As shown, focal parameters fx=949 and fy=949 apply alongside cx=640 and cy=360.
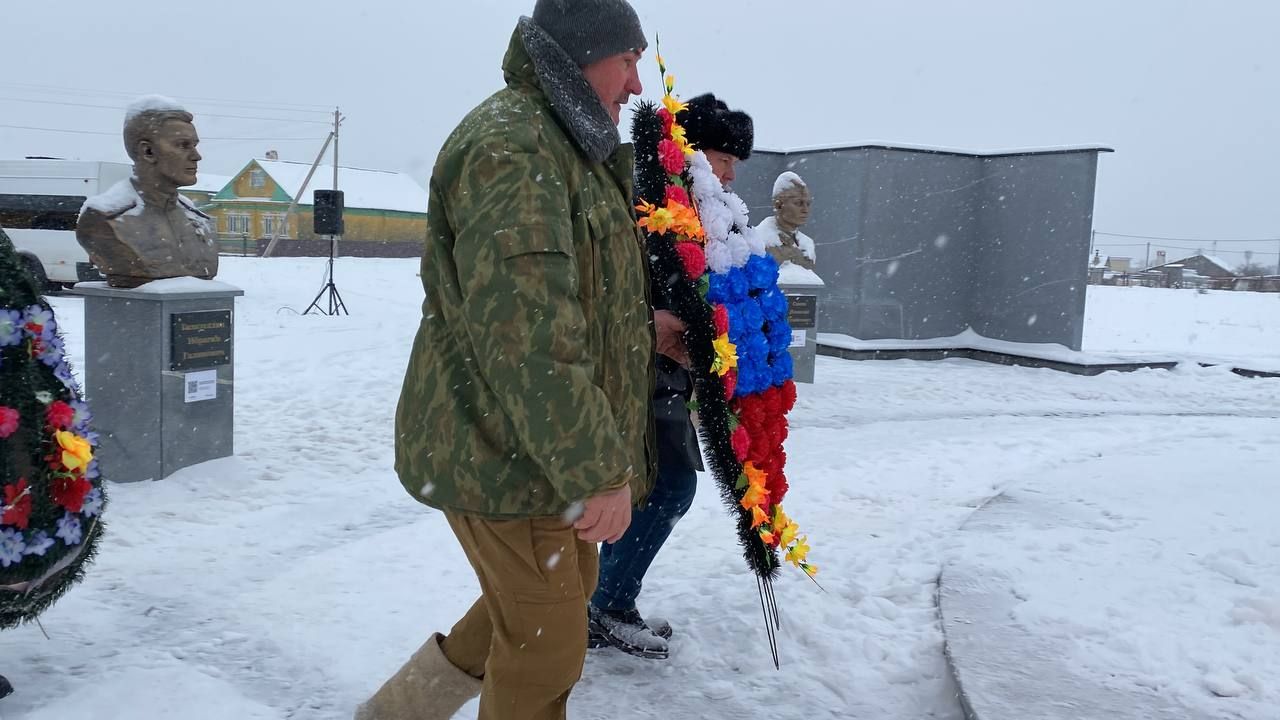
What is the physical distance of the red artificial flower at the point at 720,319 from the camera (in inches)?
116

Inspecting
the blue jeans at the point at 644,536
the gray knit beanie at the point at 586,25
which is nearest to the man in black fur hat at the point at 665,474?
the blue jeans at the point at 644,536

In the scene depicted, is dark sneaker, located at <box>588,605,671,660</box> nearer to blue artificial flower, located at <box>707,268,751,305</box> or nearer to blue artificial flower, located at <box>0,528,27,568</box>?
blue artificial flower, located at <box>707,268,751,305</box>

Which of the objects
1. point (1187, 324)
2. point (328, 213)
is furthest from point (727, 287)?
point (1187, 324)

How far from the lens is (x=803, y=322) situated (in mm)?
9711

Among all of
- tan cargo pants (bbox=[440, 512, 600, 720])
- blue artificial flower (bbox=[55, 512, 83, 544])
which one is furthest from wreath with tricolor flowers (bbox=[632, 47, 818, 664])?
blue artificial flower (bbox=[55, 512, 83, 544])

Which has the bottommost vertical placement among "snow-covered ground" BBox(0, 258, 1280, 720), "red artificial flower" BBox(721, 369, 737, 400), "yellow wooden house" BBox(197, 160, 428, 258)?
"snow-covered ground" BBox(0, 258, 1280, 720)

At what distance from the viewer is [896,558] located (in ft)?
14.6

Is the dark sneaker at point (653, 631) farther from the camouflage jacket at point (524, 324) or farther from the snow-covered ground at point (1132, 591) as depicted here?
the camouflage jacket at point (524, 324)

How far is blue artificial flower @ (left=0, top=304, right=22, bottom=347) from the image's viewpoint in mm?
2623

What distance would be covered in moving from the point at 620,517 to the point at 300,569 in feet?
8.77

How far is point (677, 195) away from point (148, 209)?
3.60 meters

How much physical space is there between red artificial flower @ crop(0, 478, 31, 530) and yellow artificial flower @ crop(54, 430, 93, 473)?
0.12m

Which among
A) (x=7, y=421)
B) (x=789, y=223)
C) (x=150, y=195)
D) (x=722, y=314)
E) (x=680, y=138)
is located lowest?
(x=7, y=421)

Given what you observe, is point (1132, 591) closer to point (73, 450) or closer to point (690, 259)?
point (690, 259)
